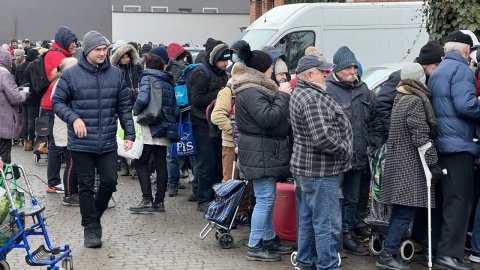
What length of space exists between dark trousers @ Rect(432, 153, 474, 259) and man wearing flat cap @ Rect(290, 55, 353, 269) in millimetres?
1116

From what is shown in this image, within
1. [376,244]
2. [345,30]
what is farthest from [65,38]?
[345,30]

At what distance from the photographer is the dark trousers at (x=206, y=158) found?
10367 millimetres

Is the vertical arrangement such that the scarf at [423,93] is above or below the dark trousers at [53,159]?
above

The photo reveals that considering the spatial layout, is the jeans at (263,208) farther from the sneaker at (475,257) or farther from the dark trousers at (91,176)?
the sneaker at (475,257)

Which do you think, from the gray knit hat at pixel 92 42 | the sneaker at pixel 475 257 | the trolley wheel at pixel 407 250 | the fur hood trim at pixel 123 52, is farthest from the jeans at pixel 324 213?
the fur hood trim at pixel 123 52

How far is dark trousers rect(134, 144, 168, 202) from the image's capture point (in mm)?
10289

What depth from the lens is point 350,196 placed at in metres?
8.38

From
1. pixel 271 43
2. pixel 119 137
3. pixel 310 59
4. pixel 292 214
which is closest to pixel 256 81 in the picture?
pixel 310 59

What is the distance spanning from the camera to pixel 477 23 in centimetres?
909

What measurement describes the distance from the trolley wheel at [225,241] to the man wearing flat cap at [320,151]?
157 cm

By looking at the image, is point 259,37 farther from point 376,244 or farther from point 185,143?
point 376,244

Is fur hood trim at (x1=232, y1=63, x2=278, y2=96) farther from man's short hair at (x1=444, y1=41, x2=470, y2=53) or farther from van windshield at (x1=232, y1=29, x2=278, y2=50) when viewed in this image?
van windshield at (x1=232, y1=29, x2=278, y2=50)

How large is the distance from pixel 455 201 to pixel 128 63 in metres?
5.47

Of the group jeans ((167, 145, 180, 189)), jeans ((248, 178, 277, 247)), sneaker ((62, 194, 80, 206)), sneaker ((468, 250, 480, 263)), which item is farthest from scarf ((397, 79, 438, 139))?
sneaker ((62, 194, 80, 206))
